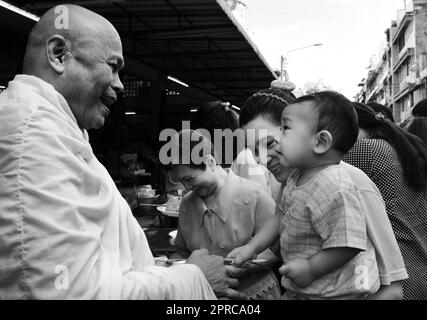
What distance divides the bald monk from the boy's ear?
58 centimetres

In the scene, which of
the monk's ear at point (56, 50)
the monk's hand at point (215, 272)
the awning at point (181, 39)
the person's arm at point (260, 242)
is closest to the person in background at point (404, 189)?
the person's arm at point (260, 242)

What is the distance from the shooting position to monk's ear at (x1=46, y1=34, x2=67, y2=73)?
1.35 meters

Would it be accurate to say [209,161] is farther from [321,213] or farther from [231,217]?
[321,213]

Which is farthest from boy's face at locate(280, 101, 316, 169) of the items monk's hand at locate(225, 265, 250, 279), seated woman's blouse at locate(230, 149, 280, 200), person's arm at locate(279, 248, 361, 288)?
seated woman's blouse at locate(230, 149, 280, 200)

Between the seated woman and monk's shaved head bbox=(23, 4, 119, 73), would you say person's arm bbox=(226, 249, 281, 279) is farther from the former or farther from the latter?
monk's shaved head bbox=(23, 4, 119, 73)

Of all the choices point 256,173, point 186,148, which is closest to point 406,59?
point 256,173

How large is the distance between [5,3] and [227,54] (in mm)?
6223

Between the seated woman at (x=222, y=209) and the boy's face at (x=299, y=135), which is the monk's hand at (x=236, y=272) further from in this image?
the boy's face at (x=299, y=135)

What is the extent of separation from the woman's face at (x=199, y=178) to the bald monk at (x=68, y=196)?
0.44 meters

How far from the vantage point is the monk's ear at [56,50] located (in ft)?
4.44

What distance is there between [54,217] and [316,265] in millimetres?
879
